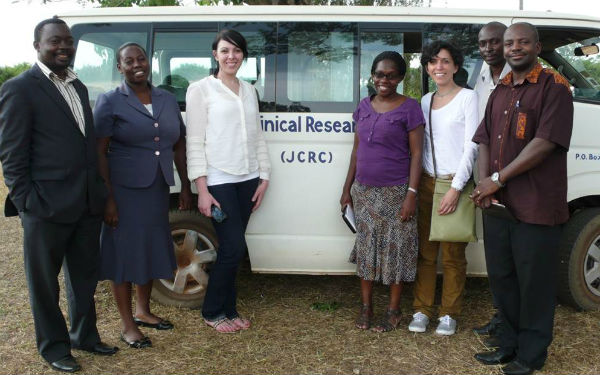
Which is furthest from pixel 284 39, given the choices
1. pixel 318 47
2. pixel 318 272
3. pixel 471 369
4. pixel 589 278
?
pixel 589 278

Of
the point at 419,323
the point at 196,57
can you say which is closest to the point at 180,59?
the point at 196,57

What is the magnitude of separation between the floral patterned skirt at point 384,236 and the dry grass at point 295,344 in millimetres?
490

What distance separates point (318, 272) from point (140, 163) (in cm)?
160

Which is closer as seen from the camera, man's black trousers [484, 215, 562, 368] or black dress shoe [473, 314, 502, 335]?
man's black trousers [484, 215, 562, 368]

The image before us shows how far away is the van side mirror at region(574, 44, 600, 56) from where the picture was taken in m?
3.98

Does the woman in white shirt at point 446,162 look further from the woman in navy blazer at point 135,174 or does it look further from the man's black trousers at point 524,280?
the woman in navy blazer at point 135,174

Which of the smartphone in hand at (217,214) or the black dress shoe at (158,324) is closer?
the smartphone in hand at (217,214)

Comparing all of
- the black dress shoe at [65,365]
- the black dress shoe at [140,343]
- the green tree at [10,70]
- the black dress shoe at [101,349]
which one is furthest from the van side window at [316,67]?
the green tree at [10,70]

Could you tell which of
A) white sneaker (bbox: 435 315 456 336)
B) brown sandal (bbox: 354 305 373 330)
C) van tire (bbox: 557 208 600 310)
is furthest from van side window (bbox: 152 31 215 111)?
van tire (bbox: 557 208 600 310)

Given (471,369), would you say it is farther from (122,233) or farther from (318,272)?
(122,233)

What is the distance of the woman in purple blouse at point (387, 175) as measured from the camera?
3381 mm

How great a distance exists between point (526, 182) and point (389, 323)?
1.46 m

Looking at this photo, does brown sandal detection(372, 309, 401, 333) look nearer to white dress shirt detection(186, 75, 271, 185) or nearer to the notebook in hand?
the notebook in hand

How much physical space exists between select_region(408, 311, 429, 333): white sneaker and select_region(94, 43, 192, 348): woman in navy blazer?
174 centimetres
